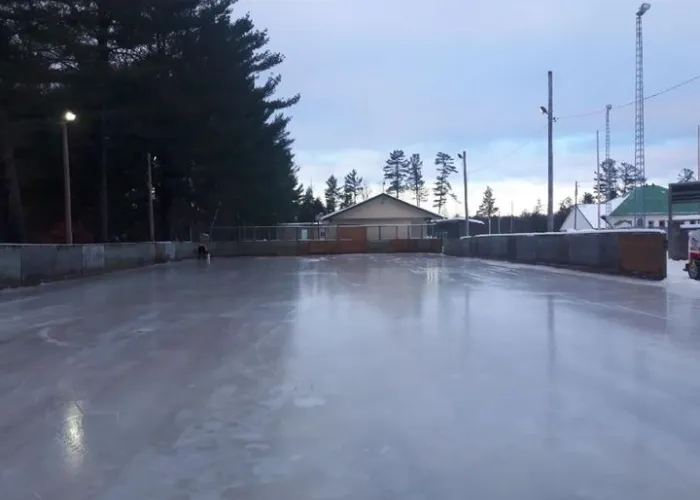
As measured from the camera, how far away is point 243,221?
6906 cm

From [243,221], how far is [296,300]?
175ft

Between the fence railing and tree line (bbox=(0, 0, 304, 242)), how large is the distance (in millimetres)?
8423

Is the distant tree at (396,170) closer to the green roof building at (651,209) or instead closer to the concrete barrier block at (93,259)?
the green roof building at (651,209)

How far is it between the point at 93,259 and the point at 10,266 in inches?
309

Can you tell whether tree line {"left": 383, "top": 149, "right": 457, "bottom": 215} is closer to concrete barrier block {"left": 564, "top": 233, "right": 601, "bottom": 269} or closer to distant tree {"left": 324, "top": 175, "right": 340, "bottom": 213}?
distant tree {"left": 324, "top": 175, "right": 340, "bottom": 213}

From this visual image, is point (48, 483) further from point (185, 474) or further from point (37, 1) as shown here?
point (37, 1)

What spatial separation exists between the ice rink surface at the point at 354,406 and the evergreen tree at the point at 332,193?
411 ft

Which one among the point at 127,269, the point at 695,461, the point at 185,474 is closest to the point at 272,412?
the point at 185,474

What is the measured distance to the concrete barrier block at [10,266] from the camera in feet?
69.7

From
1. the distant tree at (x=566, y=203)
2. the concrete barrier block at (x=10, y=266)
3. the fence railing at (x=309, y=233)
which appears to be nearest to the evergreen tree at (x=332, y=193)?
the distant tree at (x=566, y=203)

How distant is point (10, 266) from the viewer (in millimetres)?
21750

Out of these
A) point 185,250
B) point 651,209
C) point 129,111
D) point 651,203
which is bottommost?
point 185,250

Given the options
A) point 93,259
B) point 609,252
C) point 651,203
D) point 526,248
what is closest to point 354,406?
point 609,252

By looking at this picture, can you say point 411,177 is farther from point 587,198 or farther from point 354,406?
point 354,406
